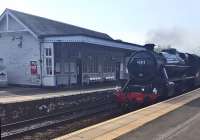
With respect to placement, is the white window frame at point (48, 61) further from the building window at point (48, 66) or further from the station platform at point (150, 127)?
the station platform at point (150, 127)

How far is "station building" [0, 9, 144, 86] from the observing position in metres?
29.6

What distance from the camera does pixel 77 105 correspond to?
20312mm

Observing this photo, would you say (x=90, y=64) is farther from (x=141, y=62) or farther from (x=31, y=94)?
(x=141, y=62)

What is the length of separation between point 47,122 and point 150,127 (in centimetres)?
604

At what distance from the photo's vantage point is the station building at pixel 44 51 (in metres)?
29.6

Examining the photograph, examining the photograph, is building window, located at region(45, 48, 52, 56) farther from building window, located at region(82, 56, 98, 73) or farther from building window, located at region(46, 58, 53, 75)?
building window, located at region(82, 56, 98, 73)

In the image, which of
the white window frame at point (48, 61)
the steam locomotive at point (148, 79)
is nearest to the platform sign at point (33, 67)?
the white window frame at point (48, 61)

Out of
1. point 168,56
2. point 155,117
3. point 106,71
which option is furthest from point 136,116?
point 106,71

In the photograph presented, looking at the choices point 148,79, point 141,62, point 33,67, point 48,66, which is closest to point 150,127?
A: point 148,79

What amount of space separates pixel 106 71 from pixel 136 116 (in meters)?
25.8

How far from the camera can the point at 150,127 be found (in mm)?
11477

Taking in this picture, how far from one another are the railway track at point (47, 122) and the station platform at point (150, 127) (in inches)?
130

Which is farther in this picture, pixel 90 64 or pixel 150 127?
pixel 90 64

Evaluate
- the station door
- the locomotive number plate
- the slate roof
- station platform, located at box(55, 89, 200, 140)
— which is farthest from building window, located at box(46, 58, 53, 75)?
station platform, located at box(55, 89, 200, 140)
